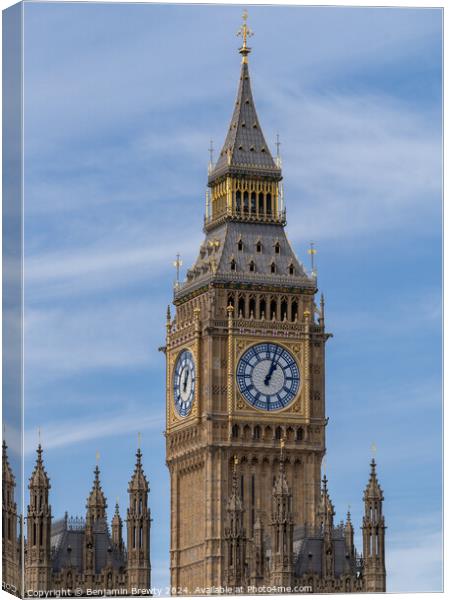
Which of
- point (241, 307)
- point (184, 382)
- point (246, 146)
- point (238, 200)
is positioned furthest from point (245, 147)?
point (184, 382)

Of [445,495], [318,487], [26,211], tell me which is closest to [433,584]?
[445,495]

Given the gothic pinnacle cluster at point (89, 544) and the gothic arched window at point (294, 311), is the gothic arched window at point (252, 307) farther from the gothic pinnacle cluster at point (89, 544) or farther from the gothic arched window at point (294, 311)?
the gothic pinnacle cluster at point (89, 544)

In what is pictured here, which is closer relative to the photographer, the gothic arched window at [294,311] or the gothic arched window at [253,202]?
the gothic arched window at [294,311]

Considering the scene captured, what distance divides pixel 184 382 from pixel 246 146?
9980 mm

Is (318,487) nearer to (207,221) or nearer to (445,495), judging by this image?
(207,221)

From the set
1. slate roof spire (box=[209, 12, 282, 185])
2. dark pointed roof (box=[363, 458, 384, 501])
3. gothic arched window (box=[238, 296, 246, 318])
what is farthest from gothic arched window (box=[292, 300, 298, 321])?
dark pointed roof (box=[363, 458, 384, 501])

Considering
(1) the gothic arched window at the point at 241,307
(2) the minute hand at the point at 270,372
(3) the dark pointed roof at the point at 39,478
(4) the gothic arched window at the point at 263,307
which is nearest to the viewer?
(3) the dark pointed roof at the point at 39,478

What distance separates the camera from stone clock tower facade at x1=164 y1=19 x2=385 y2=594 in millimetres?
138625

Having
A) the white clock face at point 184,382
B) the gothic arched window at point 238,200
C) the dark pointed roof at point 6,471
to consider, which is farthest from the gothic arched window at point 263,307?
the dark pointed roof at point 6,471

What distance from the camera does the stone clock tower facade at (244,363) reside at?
138625 millimetres

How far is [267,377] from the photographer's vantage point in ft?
457

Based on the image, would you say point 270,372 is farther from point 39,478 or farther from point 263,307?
point 39,478

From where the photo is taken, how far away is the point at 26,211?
112812mm

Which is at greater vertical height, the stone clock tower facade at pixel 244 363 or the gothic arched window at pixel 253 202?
the gothic arched window at pixel 253 202
